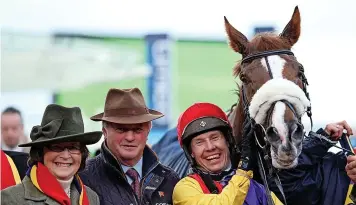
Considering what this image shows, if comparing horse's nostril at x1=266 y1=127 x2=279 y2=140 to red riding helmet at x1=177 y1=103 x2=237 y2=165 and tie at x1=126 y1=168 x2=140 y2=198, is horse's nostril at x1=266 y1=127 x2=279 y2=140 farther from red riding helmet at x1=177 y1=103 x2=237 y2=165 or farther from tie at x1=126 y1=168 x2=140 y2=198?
tie at x1=126 y1=168 x2=140 y2=198

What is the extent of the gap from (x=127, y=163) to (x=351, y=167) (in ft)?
4.52

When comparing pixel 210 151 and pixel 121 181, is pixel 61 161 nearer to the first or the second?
pixel 121 181

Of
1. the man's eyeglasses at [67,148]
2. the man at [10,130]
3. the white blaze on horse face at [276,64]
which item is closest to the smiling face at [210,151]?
the white blaze on horse face at [276,64]

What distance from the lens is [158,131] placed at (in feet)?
41.3

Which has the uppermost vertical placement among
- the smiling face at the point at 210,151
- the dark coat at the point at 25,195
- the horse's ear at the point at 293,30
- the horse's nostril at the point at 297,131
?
the horse's ear at the point at 293,30

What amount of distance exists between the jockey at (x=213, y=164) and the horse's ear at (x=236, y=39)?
0.53 meters

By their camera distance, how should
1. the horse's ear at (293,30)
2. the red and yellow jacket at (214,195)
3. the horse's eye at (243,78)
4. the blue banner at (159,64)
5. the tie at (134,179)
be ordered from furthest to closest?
the blue banner at (159,64), the horse's ear at (293,30), the horse's eye at (243,78), the tie at (134,179), the red and yellow jacket at (214,195)

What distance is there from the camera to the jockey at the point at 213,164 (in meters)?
3.69

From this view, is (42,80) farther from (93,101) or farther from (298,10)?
(298,10)

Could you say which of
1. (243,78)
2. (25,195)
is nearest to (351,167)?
(243,78)

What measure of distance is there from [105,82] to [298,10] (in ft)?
→ 34.2

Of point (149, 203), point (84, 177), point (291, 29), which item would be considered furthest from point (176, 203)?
point (291, 29)

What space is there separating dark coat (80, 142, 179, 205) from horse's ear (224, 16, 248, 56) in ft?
3.24

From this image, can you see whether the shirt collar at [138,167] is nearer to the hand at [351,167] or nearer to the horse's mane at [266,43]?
the horse's mane at [266,43]
